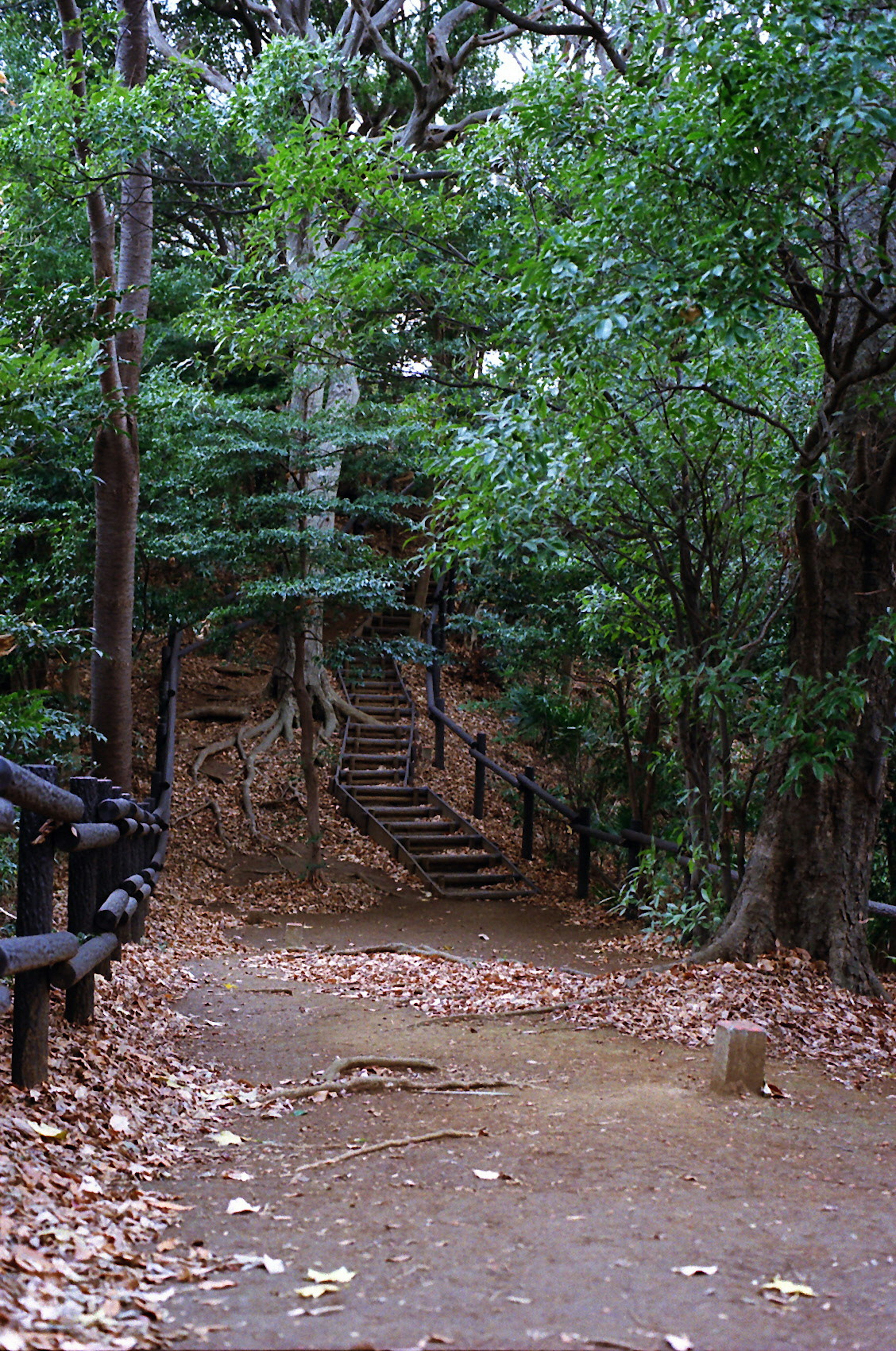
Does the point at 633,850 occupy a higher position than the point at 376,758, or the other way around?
the point at 376,758

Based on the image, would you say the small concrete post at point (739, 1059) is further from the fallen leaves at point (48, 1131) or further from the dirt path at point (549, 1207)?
the fallen leaves at point (48, 1131)

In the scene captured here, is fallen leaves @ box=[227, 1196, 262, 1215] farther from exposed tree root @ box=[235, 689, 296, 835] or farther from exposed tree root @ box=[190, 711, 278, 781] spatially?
exposed tree root @ box=[190, 711, 278, 781]

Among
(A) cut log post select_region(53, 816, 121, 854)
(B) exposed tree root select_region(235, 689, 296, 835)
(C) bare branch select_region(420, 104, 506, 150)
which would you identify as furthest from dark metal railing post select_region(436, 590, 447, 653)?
(A) cut log post select_region(53, 816, 121, 854)

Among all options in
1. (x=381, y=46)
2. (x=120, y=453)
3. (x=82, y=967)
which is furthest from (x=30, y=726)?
(x=381, y=46)

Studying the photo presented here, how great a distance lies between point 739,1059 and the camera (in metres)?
4.59

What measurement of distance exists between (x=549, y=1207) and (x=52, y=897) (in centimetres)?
225

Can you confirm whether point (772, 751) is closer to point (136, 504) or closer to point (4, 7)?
point (136, 504)

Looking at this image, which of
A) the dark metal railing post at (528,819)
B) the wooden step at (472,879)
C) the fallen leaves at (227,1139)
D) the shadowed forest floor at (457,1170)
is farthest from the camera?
the dark metal railing post at (528,819)

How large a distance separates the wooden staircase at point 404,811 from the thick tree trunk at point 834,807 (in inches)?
251

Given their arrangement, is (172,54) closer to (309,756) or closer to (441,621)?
(441,621)

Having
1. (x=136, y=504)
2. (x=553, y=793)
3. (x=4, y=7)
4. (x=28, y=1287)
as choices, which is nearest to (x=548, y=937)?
(x=553, y=793)

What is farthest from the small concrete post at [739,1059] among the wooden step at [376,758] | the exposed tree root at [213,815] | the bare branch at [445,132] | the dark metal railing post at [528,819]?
the bare branch at [445,132]

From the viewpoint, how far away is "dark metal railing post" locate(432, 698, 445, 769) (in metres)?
16.0

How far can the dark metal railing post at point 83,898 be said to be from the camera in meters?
4.58
